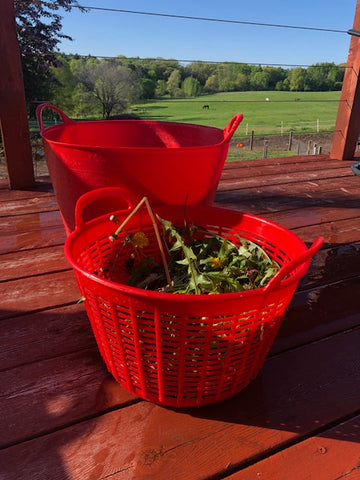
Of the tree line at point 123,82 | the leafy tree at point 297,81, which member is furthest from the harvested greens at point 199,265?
the leafy tree at point 297,81

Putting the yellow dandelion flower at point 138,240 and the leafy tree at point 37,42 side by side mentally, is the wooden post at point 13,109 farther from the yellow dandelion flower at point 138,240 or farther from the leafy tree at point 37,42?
the leafy tree at point 37,42

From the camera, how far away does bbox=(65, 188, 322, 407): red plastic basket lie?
50cm

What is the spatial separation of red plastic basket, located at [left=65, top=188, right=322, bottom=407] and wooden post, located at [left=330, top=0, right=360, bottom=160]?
1960 millimetres

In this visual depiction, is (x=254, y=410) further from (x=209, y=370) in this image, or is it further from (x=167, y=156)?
(x=167, y=156)

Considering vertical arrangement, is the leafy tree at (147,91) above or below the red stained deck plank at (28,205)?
above

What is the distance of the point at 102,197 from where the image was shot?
2.67 feet

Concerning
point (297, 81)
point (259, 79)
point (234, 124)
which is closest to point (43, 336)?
point (234, 124)

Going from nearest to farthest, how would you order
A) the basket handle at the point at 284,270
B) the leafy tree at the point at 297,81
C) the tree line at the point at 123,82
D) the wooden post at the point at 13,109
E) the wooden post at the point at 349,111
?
the basket handle at the point at 284,270
the wooden post at the point at 13,109
the wooden post at the point at 349,111
the tree line at the point at 123,82
the leafy tree at the point at 297,81

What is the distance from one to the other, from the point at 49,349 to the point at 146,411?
26cm

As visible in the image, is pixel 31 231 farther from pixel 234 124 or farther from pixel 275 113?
pixel 275 113

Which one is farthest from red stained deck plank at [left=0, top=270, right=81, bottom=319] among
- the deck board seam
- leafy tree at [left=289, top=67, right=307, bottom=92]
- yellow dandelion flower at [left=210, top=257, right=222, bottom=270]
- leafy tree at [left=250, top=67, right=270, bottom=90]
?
leafy tree at [left=289, top=67, right=307, bottom=92]

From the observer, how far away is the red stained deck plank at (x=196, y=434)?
1.77 ft

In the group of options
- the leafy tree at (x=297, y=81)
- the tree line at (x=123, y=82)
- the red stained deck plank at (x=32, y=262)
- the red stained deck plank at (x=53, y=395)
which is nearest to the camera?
the red stained deck plank at (x=53, y=395)

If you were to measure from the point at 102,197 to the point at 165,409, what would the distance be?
45cm
